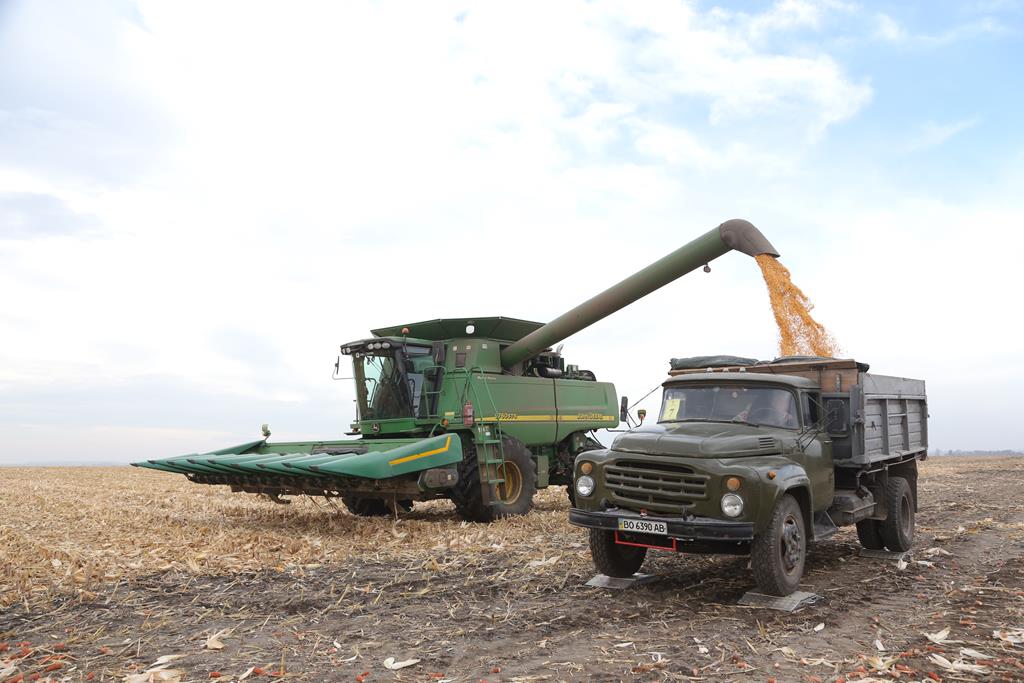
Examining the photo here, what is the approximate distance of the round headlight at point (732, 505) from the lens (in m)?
7.13

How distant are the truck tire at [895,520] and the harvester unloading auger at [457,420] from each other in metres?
3.72

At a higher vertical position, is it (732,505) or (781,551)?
(732,505)

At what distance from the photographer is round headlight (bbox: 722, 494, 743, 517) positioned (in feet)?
23.4

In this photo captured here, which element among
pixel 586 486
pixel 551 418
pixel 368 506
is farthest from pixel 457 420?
pixel 586 486

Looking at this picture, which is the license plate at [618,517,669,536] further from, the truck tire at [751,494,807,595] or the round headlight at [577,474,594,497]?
Answer: the truck tire at [751,494,807,595]

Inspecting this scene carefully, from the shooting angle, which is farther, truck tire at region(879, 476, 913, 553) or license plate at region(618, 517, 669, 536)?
truck tire at region(879, 476, 913, 553)

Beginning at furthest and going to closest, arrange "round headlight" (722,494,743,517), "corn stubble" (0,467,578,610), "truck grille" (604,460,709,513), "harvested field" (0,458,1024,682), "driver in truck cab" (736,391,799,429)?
"corn stubble" (0,467,578,610)
"driver in truck cab" (736,391,799,429)
"truck grille" (604,460,709,513)
"round headlight" (722,494,743,517)
"harvested field" (0,458,1024,682)

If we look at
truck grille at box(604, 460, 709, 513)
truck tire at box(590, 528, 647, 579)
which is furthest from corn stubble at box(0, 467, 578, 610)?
truck grille at box(604, 460, 709, 513)

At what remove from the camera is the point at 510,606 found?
7.29 meters

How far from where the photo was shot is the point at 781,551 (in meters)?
7.46

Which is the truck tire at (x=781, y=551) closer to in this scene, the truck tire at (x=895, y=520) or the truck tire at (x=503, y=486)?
the truck tire at (x=895, y=520)

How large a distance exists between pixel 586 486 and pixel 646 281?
258 inches

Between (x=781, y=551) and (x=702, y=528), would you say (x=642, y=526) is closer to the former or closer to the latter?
(x=702, y=528)

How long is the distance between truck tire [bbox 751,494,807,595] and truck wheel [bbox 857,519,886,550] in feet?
9.50
